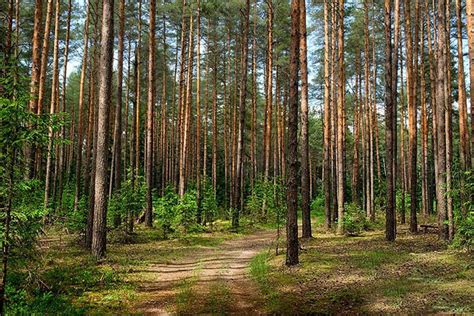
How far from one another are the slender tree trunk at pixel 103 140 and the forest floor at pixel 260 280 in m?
0.72

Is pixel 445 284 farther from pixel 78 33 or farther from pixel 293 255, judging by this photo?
pixel 78 33

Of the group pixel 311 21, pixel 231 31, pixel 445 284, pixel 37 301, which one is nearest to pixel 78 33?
pixel 231 31

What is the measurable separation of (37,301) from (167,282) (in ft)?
9.81

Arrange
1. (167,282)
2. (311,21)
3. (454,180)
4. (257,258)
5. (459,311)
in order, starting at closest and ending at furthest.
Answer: (459,311) < (167,282) < (257,258) < (454,180) < (311,21)

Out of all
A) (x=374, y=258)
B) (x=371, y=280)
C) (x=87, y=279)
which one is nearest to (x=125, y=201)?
(x=87, y=279)

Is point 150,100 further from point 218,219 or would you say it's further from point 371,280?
point 371,280

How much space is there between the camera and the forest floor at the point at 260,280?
21.4 feet

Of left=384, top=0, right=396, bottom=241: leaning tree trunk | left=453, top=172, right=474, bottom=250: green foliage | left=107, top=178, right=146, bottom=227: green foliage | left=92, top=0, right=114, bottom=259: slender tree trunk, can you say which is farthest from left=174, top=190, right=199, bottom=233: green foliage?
left=453, top=172, right=474, bottom=250: green foliage

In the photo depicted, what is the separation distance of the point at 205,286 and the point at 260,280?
135cm

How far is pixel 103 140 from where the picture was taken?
10.6 meters

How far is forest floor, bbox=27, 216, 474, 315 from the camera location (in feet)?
21.4

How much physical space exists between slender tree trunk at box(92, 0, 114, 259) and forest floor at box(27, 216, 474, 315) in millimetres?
721

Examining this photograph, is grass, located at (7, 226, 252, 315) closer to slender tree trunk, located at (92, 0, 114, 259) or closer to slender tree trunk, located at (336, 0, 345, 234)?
slender tree trunk, located at (92, 0, 114, 259)

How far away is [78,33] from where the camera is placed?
26.2 metres
